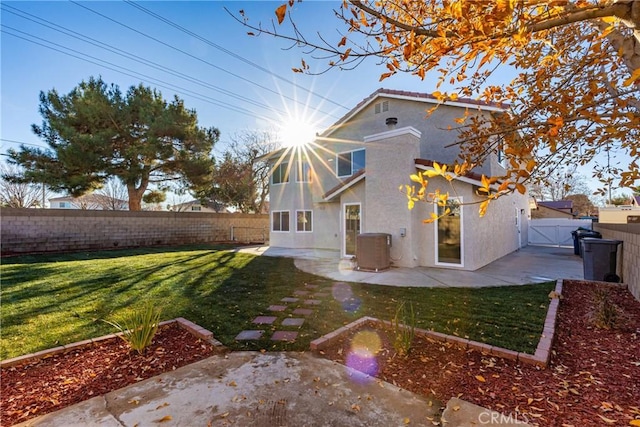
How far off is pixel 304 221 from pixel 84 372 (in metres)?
14.3

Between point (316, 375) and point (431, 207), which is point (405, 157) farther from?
point (316, 375)

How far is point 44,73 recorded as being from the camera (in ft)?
42.8

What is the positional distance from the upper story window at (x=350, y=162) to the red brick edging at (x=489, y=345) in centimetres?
1118

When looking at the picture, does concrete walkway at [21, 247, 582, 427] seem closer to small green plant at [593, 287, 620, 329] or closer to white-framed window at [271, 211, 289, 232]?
small green plant at [593, 287, 620, 329]

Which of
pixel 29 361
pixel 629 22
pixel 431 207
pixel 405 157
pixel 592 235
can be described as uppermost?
pixel 405 157

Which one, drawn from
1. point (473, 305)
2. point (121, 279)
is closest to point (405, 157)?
point (473, 305)

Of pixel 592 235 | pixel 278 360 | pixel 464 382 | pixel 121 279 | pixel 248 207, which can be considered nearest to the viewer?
pixel 464 382

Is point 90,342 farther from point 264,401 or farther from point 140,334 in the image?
point 264,401

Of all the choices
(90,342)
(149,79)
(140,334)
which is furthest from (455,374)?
(149,79)

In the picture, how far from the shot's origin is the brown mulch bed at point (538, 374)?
2594 millimetres

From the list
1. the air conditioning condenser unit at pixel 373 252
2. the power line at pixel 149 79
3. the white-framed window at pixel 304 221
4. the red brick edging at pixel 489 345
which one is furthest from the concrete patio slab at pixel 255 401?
the power line at pixel 149 79

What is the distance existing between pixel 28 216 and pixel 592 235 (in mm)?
25090

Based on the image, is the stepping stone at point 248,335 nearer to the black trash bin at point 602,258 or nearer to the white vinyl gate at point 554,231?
the black trash bin at point 602,258

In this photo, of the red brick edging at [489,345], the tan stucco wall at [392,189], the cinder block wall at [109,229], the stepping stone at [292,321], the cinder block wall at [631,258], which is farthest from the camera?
the cinder block wall at [109,229]
